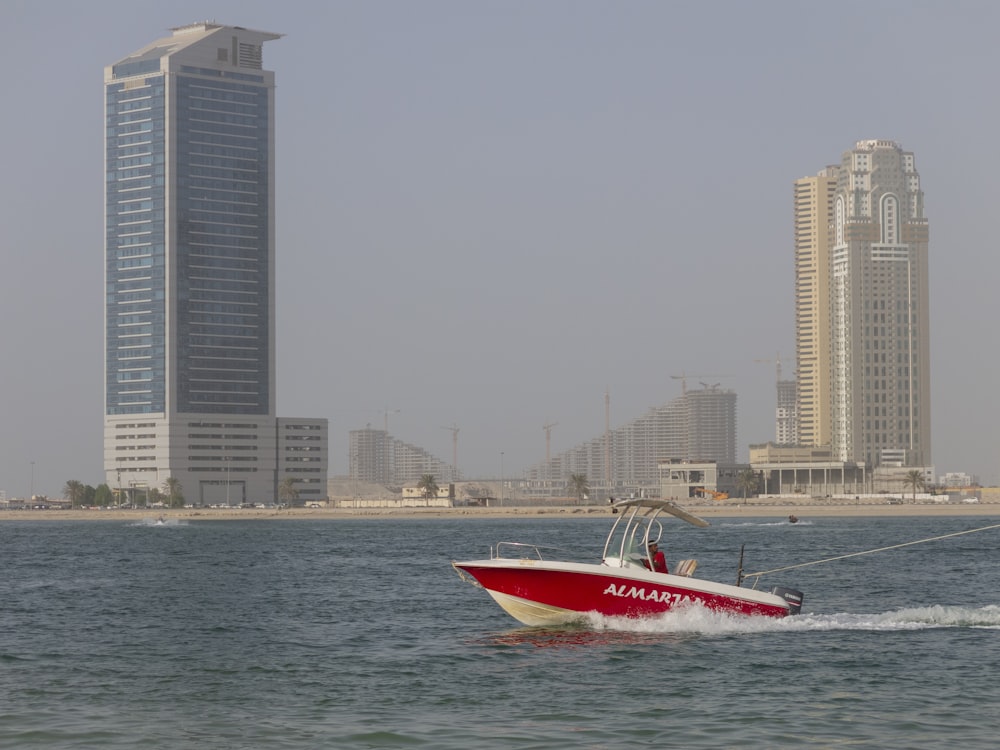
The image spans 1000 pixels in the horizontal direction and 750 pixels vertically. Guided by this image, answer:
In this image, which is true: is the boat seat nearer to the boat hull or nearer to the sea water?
the boat hull

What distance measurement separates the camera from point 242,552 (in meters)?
102

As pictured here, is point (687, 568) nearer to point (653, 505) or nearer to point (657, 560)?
point (657, 560)

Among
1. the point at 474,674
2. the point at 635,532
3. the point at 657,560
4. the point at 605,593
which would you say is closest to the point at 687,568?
the point at 657,560

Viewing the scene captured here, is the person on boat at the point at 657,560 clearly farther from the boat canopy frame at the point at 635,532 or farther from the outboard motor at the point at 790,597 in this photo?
the outboard motor at the point at 790,597

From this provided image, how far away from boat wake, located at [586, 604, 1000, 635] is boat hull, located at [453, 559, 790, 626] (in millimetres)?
200

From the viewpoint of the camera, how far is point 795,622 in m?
37.3

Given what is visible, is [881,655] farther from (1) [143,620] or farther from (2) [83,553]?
(2) [83,553]

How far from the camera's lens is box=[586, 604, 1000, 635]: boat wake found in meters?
35.7

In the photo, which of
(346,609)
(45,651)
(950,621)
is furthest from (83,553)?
(950,621)

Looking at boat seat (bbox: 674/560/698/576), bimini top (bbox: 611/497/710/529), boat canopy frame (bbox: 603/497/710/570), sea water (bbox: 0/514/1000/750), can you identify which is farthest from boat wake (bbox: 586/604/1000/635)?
bimini top (bbox: 611/497/710/529)

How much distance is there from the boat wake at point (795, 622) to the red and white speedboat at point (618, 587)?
206 millimetres

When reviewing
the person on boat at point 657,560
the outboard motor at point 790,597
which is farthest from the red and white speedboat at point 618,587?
the person on boat at point 657,560

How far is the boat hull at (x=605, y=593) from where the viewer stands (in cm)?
3562

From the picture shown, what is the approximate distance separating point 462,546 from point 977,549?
116 feet
